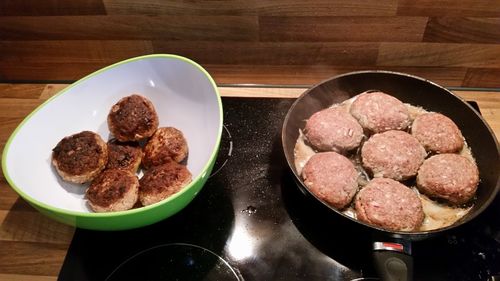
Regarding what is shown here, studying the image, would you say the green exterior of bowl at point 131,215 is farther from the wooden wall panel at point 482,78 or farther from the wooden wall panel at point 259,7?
the wooden wall panel at point 482,78

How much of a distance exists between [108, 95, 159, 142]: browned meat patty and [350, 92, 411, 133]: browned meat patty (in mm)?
512

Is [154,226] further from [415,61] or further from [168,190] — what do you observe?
[415,61]

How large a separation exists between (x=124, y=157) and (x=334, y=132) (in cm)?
50

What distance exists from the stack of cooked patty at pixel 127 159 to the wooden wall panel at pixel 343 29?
16.1 inches

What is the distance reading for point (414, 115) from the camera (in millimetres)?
1076

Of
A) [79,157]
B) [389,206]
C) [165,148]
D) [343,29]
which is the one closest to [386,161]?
[389,206]

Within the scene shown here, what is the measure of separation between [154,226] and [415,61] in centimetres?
85

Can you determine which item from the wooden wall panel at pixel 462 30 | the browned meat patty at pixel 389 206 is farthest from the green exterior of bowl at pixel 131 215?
the wooden wall panel at pixel 462 30

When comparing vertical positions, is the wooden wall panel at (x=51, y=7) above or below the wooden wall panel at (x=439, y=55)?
above

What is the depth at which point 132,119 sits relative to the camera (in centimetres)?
97

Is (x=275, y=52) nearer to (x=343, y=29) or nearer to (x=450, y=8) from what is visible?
(x=343, y=29)

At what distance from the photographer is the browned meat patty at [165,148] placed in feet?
3.13

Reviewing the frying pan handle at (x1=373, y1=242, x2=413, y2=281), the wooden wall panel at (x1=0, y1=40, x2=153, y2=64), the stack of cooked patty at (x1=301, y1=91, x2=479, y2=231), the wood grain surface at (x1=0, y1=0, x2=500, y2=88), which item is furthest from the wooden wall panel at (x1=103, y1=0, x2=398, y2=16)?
the frying pan handle at (x1=373, y1=242, x2=413, y2=281)

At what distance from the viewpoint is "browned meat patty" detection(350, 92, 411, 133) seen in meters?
1.01
